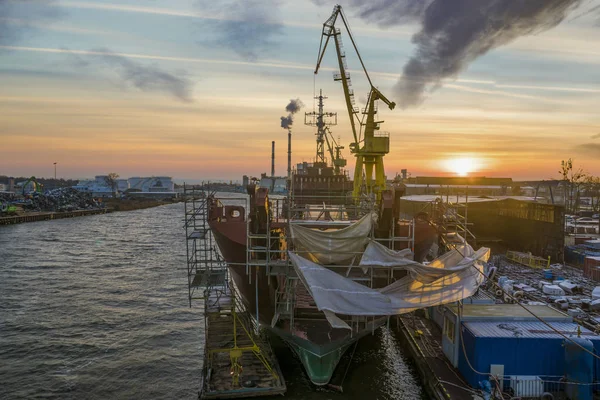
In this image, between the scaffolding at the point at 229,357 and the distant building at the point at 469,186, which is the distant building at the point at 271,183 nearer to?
the scaffolding at the point at 229,357

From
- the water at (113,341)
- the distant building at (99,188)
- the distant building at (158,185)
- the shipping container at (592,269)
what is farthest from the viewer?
the distant building at (158,185)

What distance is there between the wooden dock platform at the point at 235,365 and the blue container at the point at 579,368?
925 centimetres

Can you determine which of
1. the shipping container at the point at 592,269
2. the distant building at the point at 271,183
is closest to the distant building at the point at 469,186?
the distant building at the point at 271,183

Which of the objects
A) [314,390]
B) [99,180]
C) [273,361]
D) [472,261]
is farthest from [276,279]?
[99,180]

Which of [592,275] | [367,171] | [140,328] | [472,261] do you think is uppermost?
[367,171]

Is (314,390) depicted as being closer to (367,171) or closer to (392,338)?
(392,338)

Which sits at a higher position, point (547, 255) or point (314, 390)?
point (547, 255)

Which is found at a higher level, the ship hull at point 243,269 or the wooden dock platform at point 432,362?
the ship hull at point 243,269

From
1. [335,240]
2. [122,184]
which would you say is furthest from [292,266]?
[122,184]

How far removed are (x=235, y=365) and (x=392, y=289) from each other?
6329 mm

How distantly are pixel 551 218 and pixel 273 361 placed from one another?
29860 millimetres

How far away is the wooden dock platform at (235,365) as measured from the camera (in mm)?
14430

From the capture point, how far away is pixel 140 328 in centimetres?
2395

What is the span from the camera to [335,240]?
1603 centimetres
